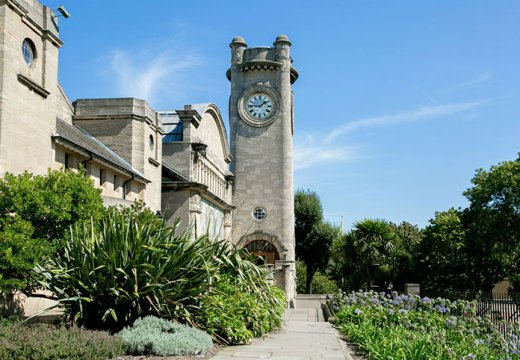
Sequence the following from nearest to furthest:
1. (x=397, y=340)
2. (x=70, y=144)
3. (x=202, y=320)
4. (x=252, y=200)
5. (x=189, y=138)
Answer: (x=397, y=340)
(x=202, y=320)
(x=70, y=144)
(x=189, y=138)
(x=252, y=200)

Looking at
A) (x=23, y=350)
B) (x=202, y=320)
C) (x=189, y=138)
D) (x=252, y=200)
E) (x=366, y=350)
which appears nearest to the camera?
(x=23, y=350)

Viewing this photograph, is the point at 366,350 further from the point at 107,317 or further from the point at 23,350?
the point at 23,350

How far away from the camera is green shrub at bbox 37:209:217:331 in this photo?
1220cm

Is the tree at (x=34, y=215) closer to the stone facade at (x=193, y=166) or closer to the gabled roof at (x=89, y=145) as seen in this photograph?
the gabled roof at (x=89, y=145)

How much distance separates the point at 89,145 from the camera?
24156mm

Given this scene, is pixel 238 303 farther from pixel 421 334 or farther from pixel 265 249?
pixel 265 249

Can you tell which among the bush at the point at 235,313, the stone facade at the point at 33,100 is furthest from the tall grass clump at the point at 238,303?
the stone facade at the point at 33,100

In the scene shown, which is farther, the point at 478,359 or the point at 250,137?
the point at 250,137

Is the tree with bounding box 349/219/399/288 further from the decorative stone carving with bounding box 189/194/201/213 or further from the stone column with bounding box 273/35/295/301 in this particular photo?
the decorative stone carving with bounding box 189/194/201/213

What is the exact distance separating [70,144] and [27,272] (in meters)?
7.74

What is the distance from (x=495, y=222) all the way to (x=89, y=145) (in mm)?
24640

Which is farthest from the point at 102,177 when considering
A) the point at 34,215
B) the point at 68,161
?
the point at 34,215

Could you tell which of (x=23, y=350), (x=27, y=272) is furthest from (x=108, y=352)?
(x=27, y=272)

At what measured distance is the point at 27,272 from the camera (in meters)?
13.8
